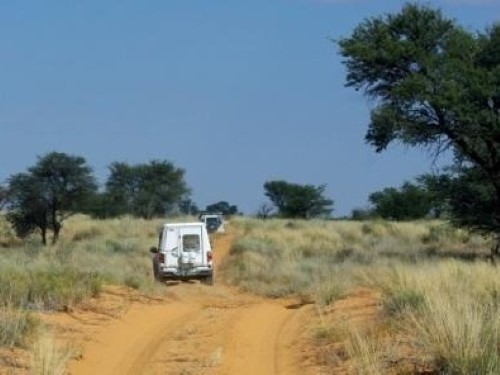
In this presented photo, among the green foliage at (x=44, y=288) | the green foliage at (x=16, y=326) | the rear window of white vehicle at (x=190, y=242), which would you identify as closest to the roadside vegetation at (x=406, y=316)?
the rear window of white vehicle at (x=190, y=242)

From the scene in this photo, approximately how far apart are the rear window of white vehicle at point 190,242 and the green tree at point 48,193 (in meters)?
23.5

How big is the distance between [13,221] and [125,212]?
97.2 feet

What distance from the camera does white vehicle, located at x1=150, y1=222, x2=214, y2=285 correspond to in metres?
27.9

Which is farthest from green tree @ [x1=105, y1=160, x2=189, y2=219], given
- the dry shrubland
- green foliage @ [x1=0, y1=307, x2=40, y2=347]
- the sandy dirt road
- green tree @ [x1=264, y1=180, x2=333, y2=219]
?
green foliage @ [x1=0, y1=307, x2=40, y2=347]

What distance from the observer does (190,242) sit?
2838cm

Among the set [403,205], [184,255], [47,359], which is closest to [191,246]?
[184,255]

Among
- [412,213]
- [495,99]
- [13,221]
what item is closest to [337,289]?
[495,99]

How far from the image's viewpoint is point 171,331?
46.9 feet

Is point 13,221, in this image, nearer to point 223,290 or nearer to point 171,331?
point 223,290

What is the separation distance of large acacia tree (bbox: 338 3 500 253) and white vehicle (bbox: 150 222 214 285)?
701 centimetres

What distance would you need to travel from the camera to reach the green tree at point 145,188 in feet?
265

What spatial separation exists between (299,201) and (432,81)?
5811cm

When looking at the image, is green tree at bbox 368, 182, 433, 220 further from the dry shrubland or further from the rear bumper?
the rear bumper

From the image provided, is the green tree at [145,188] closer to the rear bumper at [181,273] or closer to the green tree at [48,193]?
the green tree at [48,193]
